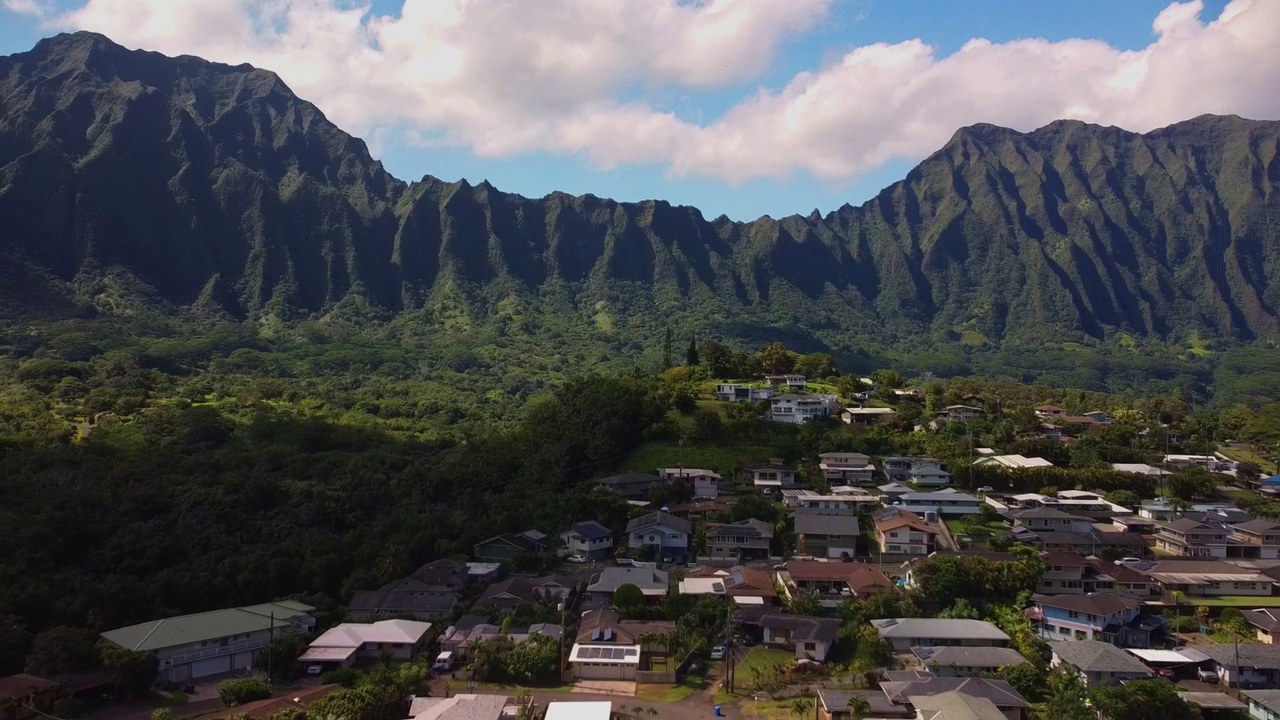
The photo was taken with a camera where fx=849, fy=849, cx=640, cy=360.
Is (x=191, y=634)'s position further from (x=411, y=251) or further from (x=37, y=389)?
(x=411, y=251)

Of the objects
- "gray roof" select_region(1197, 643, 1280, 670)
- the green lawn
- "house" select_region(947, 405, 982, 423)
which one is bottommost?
"gray roof" select_region(1197, 643, 1280, 670)

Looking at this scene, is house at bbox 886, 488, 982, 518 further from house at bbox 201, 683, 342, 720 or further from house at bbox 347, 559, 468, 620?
house at bbox 201, 683, 342, 720

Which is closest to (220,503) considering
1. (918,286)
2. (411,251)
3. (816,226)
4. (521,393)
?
(521,393)

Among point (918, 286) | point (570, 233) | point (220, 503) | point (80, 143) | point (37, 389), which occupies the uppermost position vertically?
point (80, 143)

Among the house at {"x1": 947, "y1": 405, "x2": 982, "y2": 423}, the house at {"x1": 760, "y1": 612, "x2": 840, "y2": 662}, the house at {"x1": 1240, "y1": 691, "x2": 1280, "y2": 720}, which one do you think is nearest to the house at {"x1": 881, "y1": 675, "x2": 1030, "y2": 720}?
the house at {"x1": 760, "y1": 612, "x2": 840, "y2": 662}

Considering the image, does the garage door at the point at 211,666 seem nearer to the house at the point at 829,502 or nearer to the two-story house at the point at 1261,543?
the house at the point at 829,502

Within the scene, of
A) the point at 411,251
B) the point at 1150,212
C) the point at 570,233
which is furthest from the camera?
the point at 1150,212

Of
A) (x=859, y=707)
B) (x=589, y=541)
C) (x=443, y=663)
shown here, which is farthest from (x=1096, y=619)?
(x=443, y=663)

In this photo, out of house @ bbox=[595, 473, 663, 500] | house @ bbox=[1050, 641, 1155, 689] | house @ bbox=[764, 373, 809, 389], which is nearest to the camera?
house @ bbox=[1050, 641, 1155, 689]
